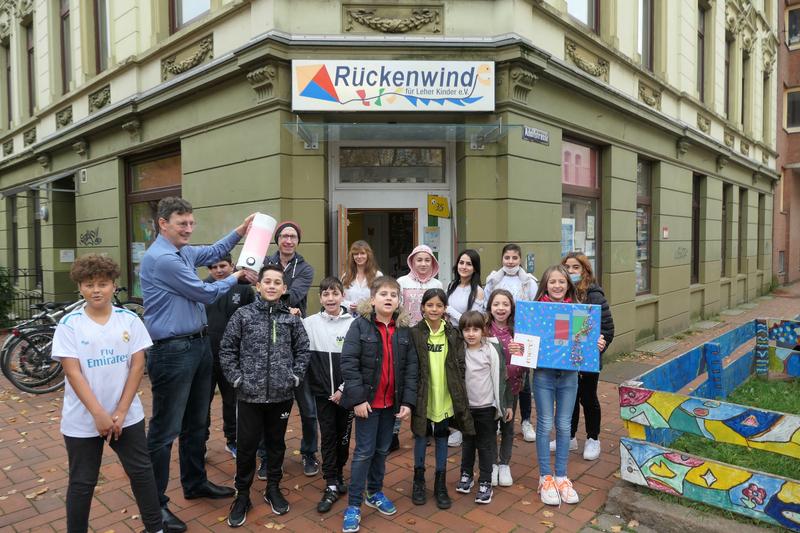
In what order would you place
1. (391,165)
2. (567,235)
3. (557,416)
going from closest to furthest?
1. (557,416)
2. (391,165)
3. (567,235)

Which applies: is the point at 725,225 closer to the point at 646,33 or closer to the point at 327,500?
the point at 646,33

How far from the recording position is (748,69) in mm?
15898

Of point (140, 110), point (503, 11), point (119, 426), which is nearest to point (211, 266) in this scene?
point (119, 426)

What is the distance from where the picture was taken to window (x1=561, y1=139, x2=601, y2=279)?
7.90 m

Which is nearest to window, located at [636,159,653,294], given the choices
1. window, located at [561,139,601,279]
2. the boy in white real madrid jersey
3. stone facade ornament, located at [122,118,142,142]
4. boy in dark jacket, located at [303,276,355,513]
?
window, located at [561,139,601,279]

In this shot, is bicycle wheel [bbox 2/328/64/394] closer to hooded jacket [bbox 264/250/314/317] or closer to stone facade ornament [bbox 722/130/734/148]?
hooded jacket [bbox 264/250/314/317]

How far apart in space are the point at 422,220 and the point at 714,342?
11.7ft

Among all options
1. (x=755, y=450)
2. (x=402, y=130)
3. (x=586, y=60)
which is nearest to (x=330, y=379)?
(x=402, y=130)

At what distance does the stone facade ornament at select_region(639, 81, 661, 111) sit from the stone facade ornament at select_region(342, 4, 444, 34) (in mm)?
4773

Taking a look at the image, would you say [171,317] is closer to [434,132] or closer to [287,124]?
[287,124]

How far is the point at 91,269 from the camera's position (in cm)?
279

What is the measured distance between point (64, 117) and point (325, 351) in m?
10.5

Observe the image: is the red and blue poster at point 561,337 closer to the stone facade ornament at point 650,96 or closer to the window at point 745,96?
the stone facade ornament at point 650,96

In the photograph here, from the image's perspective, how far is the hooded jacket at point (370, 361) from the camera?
3.37m
